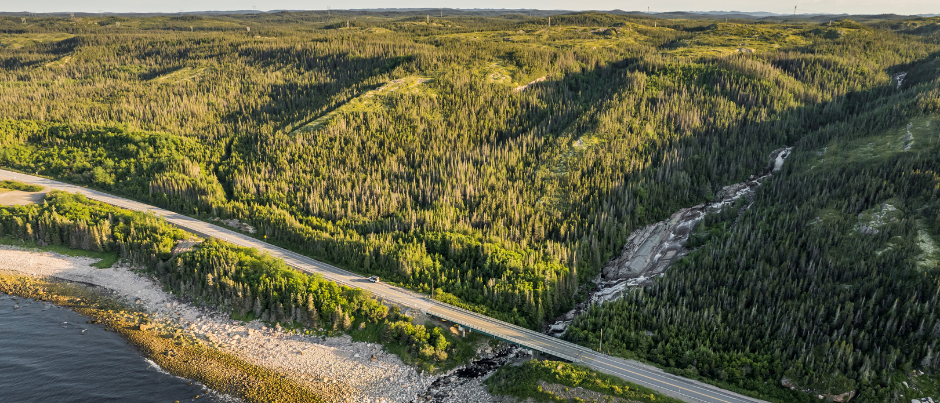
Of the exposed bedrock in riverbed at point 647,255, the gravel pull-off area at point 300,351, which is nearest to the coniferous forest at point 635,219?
the exposed bedrock in riverbed at point 647,255

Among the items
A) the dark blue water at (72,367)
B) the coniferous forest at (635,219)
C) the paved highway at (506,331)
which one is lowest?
the dark blue water at (72,367)

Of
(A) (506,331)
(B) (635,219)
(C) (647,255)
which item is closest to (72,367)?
(A) (506,331)

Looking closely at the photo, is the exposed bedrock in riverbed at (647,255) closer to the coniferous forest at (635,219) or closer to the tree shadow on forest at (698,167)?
the coniferous forest at (635,219)

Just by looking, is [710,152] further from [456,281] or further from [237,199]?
[237,199]

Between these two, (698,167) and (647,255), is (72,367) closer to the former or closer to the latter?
(647,255)

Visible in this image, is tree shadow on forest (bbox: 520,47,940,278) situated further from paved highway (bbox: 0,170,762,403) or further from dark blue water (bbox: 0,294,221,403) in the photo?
dark blue water (bbox: 0,294,221,403)

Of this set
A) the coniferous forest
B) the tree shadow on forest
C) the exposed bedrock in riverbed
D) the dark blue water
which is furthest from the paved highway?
the dark blue water
